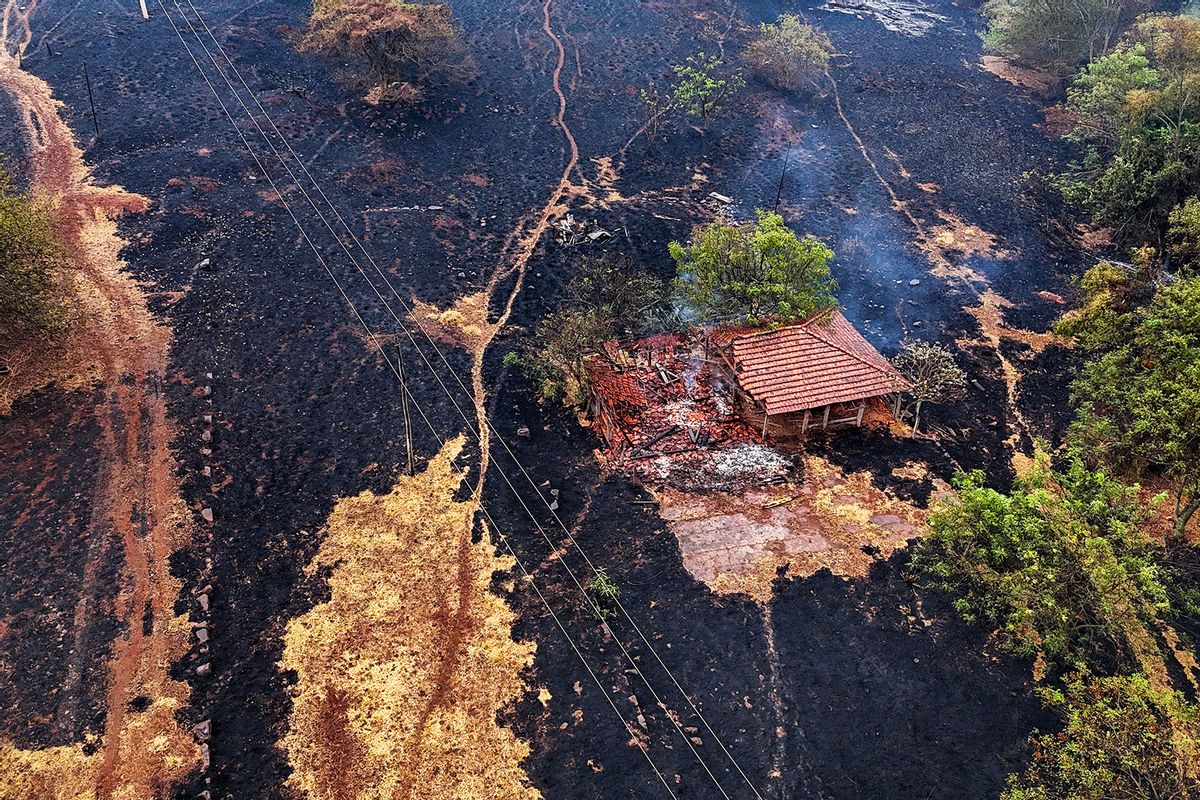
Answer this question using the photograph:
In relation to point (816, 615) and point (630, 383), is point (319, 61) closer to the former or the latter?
point (630, 383)

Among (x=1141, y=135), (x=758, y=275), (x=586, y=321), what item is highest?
(x=1141, y=135)

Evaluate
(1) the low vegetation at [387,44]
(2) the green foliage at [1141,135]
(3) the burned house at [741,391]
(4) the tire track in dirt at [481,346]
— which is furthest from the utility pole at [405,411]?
(2) the green foliage at [1141,135]

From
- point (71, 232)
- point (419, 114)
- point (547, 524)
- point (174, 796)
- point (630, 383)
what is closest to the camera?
point (174, 796)

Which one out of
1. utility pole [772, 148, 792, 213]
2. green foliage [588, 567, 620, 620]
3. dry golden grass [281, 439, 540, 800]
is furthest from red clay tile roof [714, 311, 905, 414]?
utility pole [772, 148, 792, 213]

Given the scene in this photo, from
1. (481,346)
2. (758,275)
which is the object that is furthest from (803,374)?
(481,346)

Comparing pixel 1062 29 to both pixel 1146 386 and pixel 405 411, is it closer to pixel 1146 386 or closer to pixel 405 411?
pixel 1146 386

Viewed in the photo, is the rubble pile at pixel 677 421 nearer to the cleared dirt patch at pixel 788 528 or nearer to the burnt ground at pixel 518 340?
the cleared dirt patch at pixel 788 528

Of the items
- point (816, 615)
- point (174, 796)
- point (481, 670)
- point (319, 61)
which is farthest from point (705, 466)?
point (319, 61)
